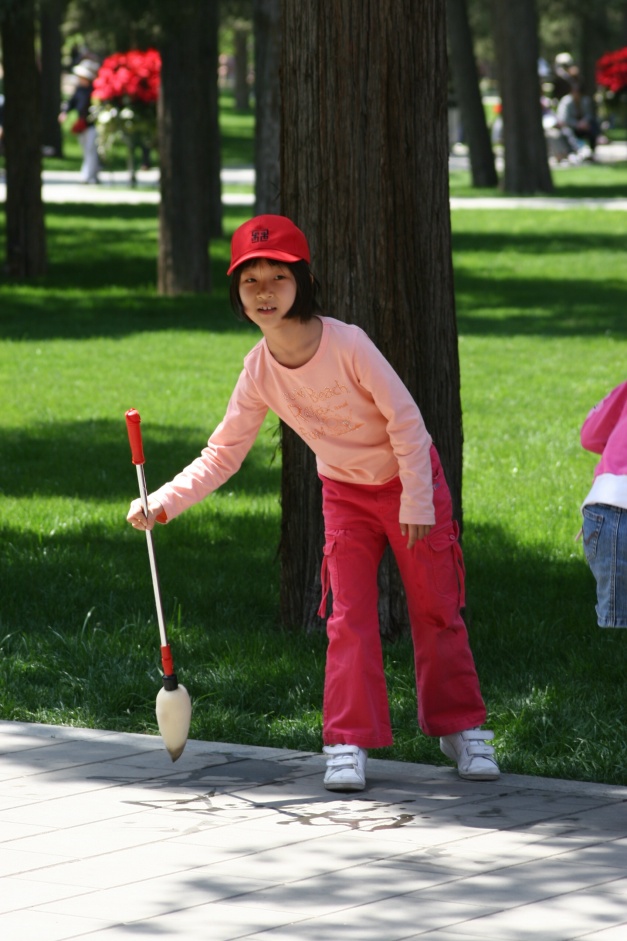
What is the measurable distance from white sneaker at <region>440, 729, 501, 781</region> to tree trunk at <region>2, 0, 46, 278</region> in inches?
569

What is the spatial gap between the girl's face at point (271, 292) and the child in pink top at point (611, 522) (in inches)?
33.9

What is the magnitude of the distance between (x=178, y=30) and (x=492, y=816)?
14.7m

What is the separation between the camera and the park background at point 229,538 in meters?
5.72

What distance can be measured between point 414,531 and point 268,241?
870mm

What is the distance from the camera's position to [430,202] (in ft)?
20.5

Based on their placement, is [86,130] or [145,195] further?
[86,130]

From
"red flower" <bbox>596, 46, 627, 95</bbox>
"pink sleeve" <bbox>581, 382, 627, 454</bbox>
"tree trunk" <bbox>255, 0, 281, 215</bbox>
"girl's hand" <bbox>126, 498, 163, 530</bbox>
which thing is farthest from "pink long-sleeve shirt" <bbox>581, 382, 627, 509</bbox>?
"red flower" <bbox>596, 46, 627, 95</bbox>

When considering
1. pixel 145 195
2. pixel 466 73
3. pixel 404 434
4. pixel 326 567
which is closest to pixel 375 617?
pixel 326 567

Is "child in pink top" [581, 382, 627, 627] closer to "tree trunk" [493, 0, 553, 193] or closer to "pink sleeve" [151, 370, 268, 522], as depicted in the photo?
"pink sleeve" [151, 370, 268, 522]

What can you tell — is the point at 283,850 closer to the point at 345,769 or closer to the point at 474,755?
the point at 345,769

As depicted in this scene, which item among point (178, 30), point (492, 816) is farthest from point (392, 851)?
point (178, 30)

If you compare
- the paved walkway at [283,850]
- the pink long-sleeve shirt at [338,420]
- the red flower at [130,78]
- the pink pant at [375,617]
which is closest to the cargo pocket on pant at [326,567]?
the pink pant at [375,617]

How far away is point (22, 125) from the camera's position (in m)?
18.9

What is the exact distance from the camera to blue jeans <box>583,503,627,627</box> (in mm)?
4508
